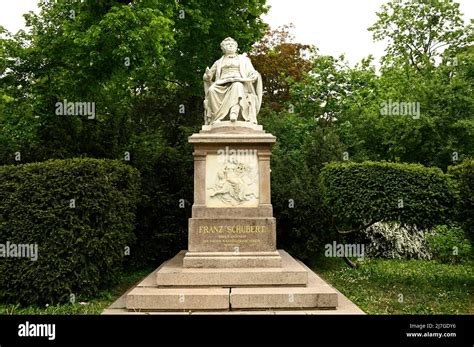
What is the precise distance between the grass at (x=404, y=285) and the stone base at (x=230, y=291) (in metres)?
1.16

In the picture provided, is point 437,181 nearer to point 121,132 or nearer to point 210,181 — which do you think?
point 210,181

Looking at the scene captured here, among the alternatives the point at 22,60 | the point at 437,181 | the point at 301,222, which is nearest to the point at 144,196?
the point at 301,222

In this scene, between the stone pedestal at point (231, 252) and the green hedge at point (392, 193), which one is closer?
the stone pedestal at point (231, 252)

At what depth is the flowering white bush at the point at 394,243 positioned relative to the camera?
1595cm

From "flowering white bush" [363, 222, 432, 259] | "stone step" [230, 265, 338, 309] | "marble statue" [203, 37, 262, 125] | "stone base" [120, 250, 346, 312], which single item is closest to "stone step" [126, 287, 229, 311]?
"stone base" [120, 250, 346, 312]

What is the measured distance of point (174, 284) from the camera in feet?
27.5

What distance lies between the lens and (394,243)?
52.6ft

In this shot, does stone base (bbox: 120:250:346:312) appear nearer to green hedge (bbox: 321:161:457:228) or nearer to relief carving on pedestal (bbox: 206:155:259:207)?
relief carving on pedestal (bbox: 206:155:259:207)

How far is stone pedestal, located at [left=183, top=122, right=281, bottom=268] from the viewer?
9.30m

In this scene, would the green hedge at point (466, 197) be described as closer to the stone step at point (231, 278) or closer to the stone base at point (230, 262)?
the stone step at point (231, 278)

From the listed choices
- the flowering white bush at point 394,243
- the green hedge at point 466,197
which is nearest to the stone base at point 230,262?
the green hedge at point 466,197

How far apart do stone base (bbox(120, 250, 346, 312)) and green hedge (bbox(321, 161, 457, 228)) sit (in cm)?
293

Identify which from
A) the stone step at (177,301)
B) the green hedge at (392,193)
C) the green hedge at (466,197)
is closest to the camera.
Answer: the stone step at (177,301)

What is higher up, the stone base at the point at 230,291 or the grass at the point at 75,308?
the stone base at the point at 230,291
